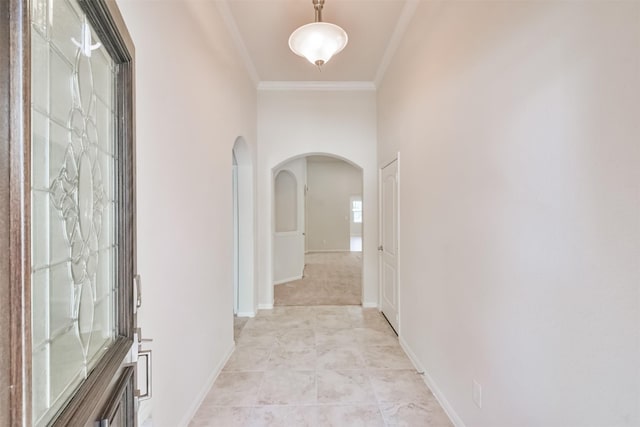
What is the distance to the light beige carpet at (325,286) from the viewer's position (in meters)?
4.72

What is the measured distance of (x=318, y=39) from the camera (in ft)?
7.33

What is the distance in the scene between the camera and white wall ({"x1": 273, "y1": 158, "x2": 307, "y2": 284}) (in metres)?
5.82

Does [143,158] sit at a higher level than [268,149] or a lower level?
lower

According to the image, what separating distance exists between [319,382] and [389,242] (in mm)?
1834

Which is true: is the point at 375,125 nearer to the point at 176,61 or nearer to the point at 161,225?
the point at 176,61

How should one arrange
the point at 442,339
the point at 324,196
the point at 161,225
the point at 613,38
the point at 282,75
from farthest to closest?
the point at 324,196, the point at 282,75, the point at 442,339, the point at 161,225, the point at 613,38

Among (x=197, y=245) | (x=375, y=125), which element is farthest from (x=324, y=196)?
(x=197, y=245)

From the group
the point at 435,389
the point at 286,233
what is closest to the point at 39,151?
the point at 435,389

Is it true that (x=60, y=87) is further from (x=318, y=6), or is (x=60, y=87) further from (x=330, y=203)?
(x=330, y=203)

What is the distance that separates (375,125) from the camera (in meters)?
4.31

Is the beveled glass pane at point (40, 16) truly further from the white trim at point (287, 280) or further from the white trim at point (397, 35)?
the white trim at point (287, 280)

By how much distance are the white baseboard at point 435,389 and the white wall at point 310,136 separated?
1545mm

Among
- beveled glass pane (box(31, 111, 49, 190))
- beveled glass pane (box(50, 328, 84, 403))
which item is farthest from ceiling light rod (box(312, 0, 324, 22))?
beveled glass pane (box(50, 328, 84, 403))

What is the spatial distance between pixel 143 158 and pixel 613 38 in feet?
6.04
